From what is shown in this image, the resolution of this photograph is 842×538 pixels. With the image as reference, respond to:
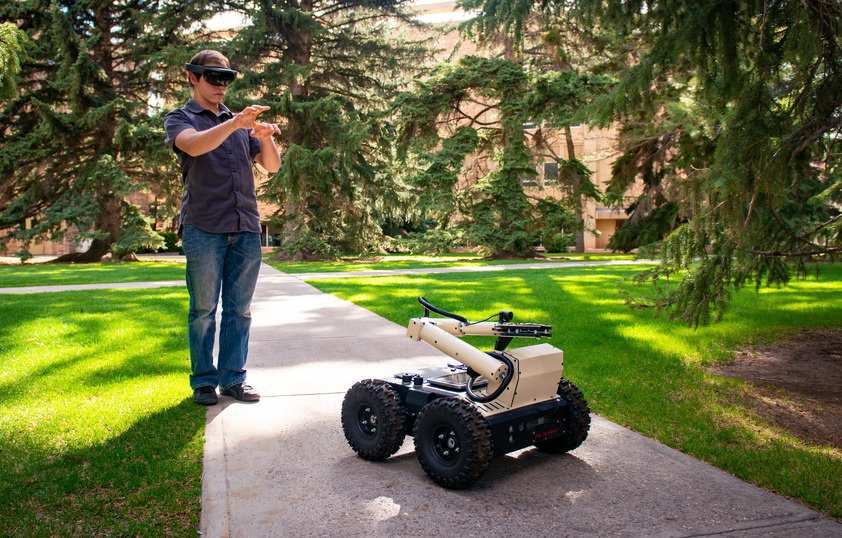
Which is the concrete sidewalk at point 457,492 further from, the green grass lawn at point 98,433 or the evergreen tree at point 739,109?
the evergreen tree at point 739,109

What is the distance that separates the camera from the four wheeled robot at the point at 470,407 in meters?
2.70

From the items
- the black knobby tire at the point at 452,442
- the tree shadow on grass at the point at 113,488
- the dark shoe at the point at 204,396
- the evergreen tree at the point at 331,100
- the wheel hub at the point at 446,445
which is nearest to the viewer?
the tree shadow on grass at the point at 113,488

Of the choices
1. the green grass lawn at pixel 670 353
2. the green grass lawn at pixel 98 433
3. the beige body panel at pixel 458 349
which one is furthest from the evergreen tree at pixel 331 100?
the beige body panel at pixel 458 349

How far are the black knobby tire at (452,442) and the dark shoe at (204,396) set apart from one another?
170cm

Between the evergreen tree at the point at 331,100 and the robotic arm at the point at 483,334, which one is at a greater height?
the evergreen tree at the point at 331,100

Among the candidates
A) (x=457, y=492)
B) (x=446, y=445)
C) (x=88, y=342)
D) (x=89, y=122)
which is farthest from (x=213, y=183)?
(x=89, y=122)

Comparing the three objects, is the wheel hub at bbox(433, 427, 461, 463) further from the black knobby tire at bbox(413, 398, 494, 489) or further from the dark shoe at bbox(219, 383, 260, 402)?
the dark shoe at bbox(219, 383, 260, 402)

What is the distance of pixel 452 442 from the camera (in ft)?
9.04

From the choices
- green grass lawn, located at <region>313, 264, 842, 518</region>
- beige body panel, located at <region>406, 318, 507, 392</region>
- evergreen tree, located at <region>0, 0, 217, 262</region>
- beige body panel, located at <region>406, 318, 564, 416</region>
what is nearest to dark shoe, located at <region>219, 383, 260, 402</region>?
beige body panel, located at <region>406, 318, 507, 392</region>

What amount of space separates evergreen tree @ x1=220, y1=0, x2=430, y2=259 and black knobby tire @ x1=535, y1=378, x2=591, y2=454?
59.7ft

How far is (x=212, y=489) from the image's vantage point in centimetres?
273

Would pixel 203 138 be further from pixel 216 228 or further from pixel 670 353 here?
pixel 670 353

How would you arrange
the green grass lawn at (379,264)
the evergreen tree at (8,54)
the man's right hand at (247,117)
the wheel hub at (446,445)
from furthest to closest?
the green grass lawn at (379,264), the evergreen tree at (8,54), the man's right hand at (247,117), the wheel hub at (446,445)

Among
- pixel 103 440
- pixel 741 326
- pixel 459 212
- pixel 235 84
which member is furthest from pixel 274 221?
pixel 103 440
